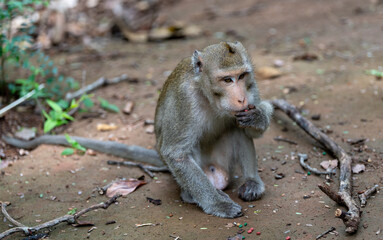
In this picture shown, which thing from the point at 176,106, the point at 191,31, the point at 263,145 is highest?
the point at 176,106

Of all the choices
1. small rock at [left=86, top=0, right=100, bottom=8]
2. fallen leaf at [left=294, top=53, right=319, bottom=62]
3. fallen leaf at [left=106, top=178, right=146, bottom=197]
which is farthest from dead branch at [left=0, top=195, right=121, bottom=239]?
small rock at [left=86, top=0, right=100, bottom=8]

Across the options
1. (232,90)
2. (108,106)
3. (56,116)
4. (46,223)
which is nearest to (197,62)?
(232,90)

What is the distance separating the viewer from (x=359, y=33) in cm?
932

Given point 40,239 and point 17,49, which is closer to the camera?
point 40,239

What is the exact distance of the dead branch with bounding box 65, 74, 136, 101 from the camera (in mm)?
6941

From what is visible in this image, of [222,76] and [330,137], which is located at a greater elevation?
[222,76]

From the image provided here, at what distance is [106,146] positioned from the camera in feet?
18.8

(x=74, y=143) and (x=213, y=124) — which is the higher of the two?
(x=213, y=124)

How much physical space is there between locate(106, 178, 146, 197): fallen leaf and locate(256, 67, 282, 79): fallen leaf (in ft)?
11.2

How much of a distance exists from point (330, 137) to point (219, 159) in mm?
1526

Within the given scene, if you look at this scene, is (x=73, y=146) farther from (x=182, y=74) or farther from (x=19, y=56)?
(x=182, y=74)

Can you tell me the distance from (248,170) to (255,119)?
2.29 feet

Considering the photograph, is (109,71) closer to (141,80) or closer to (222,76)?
(141,80)

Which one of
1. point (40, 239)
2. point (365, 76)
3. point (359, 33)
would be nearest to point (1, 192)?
point (40, 239)
